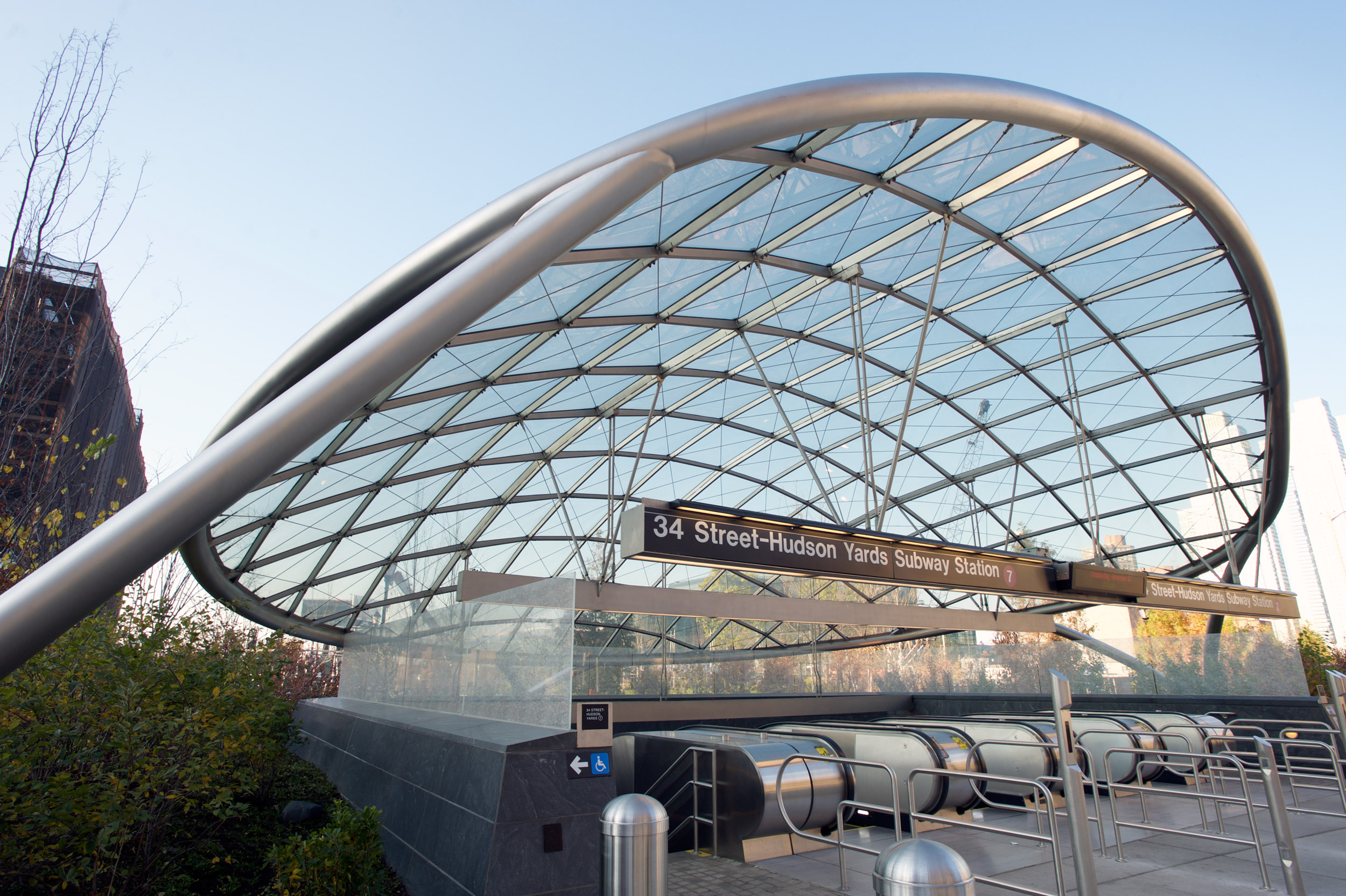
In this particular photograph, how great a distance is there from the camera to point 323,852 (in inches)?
308

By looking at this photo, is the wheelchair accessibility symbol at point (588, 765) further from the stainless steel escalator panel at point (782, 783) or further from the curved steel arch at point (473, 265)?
the curved steel arch at point (473, 265)

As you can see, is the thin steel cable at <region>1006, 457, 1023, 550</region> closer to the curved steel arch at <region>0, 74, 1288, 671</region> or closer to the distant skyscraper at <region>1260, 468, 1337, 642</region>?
the curved steel arch at <region>0, 74, 1288, 671</region>

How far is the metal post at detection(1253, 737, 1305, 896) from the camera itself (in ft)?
25.7

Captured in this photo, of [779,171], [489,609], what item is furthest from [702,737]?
[779,171]

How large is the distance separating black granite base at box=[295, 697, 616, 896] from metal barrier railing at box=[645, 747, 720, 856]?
9.78ft

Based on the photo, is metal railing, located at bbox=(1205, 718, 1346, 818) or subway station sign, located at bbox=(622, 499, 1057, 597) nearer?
subway station sign, located at bbox=(622, 499, 1057, 597)

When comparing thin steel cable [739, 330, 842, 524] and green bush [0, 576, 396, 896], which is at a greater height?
thin steel cable [739, 330, 842, 524]

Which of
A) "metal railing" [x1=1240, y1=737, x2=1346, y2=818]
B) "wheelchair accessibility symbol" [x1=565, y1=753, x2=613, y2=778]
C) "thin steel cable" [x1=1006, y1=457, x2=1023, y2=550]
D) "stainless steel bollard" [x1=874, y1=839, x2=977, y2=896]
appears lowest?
"metal railing" [x1=1240, y1=737, x2=1346, y2=818]

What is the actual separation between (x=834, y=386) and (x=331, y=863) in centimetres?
2033

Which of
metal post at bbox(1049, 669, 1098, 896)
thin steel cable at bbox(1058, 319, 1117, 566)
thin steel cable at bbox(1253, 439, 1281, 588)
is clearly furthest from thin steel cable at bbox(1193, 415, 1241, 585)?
metal post at bbox(1049, 669, 1098, 896)

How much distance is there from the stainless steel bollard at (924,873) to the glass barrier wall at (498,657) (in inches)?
168

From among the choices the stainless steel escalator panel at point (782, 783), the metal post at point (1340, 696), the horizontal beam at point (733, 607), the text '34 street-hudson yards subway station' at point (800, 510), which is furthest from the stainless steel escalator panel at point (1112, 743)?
the horizontal beam at point (733, 607)

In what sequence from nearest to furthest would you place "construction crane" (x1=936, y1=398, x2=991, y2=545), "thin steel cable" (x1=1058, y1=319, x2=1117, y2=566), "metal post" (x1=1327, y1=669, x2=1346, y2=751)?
1. "metal post" (x1=1327, y1=669, x2=1346, y2=751)
2. "thin steel cable" (x1=1058, y1=319, x2=1117, y2=566)
3. "construction crane" (x1=936, y1=398, x2=991, y2=545)

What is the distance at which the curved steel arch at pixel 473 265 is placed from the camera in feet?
15.5
